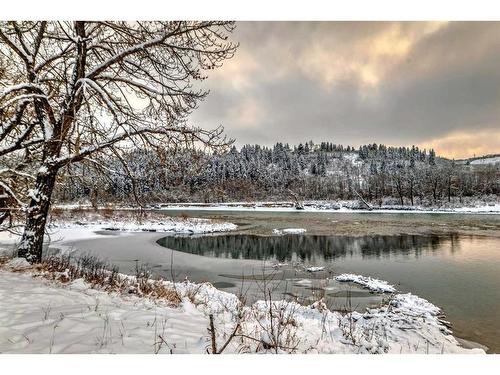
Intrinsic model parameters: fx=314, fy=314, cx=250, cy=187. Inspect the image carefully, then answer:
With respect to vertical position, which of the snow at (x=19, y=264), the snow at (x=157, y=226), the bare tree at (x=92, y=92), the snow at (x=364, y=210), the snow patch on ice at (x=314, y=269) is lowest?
the snow patch on ice at (x=314, y=269)

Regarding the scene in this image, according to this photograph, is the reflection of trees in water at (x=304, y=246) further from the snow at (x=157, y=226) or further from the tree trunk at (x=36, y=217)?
the tree trunk at (x=36, y=217)

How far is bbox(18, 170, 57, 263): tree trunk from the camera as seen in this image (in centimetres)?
516

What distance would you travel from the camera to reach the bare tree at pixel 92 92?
4.75m

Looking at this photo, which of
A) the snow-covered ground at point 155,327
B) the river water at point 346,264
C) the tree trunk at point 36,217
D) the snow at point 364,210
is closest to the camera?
the snow-covered ground at point 155,327

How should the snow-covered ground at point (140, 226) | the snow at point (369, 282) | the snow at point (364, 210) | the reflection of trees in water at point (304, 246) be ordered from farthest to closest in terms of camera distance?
the snow at point (364, 210)
the snow-covered ground at point (140, 226)
the reflection of trees in water at point (304, 246)
the snow at point (369, 282)

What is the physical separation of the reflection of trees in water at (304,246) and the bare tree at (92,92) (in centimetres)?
817

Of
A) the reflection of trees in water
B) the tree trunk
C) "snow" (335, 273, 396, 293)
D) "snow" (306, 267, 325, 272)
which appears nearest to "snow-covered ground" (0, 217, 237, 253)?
the reflection of trees in water

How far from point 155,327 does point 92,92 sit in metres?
3.56

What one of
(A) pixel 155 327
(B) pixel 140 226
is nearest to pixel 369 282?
(A) pixel 155 327

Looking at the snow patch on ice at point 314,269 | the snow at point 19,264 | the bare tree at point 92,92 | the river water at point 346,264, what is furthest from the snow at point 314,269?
the snow at point 19,264

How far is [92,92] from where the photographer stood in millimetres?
4797

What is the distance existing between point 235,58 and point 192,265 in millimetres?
7685

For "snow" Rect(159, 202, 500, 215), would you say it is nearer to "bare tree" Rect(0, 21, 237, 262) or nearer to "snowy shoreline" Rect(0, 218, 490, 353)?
"bare tree" Rect(0, 21, 237, 262)

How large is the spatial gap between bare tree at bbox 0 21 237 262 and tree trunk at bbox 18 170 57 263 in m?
0.01
